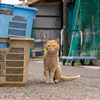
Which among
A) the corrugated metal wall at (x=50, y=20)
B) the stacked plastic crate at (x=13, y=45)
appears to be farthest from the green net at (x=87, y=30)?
the corrugated metal wall at (x=50, y=20)

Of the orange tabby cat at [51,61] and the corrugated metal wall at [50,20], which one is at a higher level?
the corrugated metal wall at [50,20]

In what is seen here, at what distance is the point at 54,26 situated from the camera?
542 inches

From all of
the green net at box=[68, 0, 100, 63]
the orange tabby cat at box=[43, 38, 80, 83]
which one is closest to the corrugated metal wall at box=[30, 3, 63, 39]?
the green net at box=[68, 0, 100, 63]

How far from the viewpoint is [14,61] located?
2391mm

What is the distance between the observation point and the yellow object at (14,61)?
2.37 meters

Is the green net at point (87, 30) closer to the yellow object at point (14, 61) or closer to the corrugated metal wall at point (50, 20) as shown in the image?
the yellow object at point (14, 61)

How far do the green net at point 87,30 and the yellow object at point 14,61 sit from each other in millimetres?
4364

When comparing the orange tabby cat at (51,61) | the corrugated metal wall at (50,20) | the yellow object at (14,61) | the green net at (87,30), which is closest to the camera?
the yellow object at (14,61)

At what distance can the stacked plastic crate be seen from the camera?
7.80 feet

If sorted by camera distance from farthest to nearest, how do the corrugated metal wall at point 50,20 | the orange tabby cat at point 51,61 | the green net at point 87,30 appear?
the corrugated metal wall at point 50,20
the green net at point 87,30
the orange tabby cat at point 51,61

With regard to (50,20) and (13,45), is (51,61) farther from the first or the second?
(50,20)

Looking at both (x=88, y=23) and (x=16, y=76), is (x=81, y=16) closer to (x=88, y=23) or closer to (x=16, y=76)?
(x=88, y=23)

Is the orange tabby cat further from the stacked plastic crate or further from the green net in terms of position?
the green net

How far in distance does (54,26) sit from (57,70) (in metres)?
11.1
